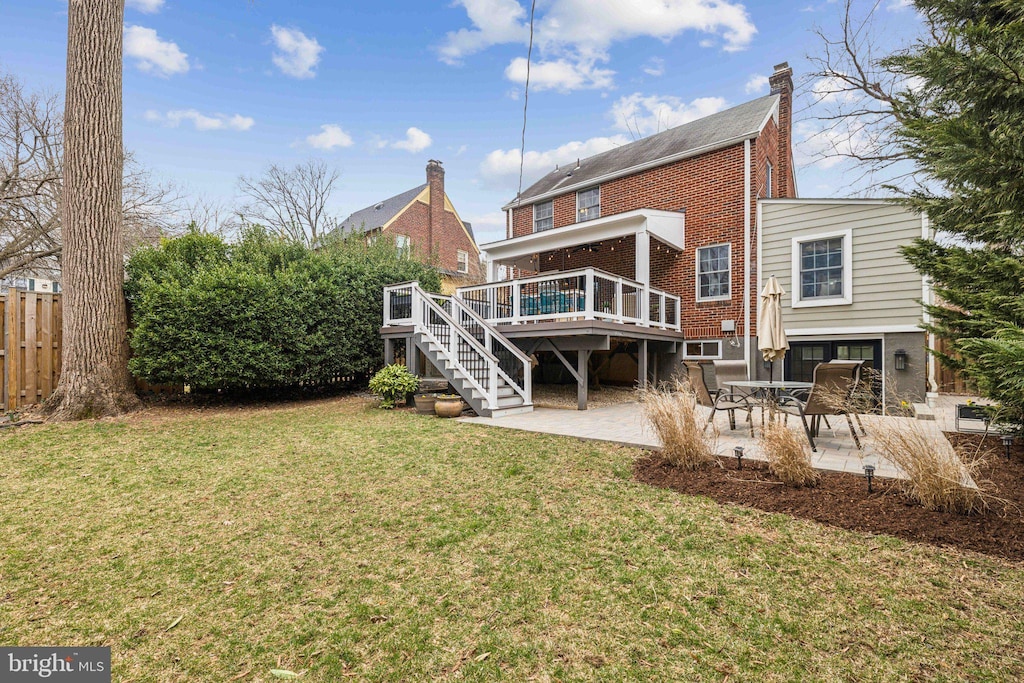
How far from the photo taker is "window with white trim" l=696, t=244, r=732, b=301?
11.5 metres

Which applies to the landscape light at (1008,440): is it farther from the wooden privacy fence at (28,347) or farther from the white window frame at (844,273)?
the wooden privacy fence at (28,347)

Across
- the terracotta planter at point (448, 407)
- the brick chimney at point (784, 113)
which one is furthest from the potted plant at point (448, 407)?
the brick chimney at point (784, 113)

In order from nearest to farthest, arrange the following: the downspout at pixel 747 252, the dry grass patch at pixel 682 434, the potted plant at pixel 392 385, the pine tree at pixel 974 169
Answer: the pine tree at pixel 974 169 < the dry grass patch at pixel 682 434 < the potted plant at pixel 392 385 < the downspout at pixel 747 252

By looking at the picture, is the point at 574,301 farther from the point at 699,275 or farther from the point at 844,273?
the point at 844,273

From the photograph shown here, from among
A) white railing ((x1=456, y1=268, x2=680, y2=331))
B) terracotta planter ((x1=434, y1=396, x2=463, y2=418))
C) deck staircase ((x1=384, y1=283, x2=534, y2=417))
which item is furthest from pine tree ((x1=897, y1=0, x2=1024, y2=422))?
terracotta planter ((x1=434, y1=396, x2=463, y2=418))

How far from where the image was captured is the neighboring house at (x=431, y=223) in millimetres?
23578

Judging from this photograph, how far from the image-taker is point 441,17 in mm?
10648

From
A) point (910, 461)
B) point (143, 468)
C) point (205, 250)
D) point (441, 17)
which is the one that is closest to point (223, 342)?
point (205, 250)

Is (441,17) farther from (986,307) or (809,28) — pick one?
(986,307)

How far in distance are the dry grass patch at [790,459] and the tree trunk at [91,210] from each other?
404 inches

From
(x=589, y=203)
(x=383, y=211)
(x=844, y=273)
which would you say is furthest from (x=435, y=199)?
(x=844, y=273)

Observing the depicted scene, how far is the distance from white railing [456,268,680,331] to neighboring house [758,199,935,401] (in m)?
2.66

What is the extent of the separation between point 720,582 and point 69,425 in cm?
940

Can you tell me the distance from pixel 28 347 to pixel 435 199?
1924 centimetres
